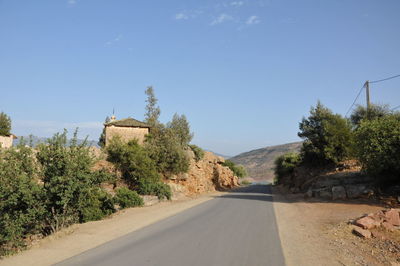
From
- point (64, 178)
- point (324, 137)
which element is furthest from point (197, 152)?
point (64, 178)

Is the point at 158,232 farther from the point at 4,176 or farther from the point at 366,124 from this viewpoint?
the point at 366,124

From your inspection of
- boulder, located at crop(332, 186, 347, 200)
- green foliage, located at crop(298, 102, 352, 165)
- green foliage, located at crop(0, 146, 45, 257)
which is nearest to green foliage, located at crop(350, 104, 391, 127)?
green foliage, located at crop(298, 102, 352, 165)

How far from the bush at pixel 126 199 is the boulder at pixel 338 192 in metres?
13.9

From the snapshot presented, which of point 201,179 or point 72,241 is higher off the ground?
point 201,179

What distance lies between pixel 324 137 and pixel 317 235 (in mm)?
22430

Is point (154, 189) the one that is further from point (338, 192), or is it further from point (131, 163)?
point (338, 192)

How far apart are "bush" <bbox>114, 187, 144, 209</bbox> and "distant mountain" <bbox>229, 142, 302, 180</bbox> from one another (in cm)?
11005

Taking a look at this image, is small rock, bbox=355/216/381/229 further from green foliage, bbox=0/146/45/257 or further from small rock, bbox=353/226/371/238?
green foliage, bbox=0/146/45/257

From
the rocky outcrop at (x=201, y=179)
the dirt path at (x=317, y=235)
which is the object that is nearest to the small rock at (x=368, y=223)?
the dirt path at (x=317, y=235)

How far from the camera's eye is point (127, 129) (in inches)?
1535

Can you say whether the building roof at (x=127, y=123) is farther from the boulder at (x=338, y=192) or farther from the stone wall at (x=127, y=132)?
the boulder at (x=338, y=192)

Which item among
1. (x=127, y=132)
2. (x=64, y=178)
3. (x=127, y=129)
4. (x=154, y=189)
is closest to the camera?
(x=64, y=178)

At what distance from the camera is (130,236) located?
10.6 metres

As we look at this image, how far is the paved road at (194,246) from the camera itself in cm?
754
